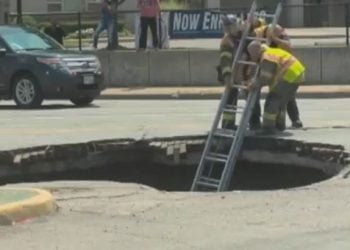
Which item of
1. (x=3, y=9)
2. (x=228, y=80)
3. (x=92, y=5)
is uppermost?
(x=92, y=5)

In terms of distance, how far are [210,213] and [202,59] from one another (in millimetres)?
16557

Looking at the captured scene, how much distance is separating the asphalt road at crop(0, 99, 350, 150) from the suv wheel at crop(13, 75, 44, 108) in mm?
279

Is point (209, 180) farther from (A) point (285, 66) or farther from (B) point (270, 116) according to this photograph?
(A) point (285, 66)

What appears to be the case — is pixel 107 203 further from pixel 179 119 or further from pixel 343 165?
pixel 179 119

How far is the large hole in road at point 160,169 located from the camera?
1258cm

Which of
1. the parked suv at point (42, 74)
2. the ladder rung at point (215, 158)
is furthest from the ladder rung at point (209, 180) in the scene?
the parked suv at point (42, 74)

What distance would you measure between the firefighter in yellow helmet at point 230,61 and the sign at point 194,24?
1284cm

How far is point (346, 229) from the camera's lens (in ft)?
25.4

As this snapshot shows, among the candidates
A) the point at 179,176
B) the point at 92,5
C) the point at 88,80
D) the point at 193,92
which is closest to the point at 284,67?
the point at 179,176

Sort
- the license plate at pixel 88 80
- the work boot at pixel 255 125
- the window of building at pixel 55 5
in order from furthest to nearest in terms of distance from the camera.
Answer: the window of building at pixel 55 5, the license plate at pixel 88 80, the work boot at pixel 255 125

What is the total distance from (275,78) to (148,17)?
1284 cm

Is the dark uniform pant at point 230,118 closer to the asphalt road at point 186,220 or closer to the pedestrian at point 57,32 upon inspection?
the asphalt road at point 186,220

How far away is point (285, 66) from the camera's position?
12.9 meters

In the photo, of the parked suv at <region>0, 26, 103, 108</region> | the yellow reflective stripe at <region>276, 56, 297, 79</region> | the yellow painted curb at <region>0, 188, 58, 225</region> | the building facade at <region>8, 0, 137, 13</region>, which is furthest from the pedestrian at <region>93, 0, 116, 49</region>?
the building facade at <region>8, 0, 137, 13</region>
